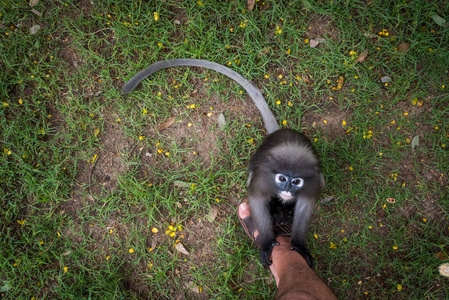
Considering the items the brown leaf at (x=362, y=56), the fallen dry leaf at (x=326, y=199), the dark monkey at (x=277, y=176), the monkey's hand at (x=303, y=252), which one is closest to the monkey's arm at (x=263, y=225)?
the dark monkey at (x=277, y=176)

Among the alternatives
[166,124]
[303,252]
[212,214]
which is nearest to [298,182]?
[303,252]

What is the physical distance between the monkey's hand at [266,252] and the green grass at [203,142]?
1.05 feet

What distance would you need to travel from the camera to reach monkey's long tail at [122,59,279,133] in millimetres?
3477

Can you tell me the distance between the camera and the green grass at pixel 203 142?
11.4 ft

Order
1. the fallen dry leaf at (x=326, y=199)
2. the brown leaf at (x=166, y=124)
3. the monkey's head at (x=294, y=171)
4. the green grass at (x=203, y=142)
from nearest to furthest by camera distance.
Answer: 1. the monkey's head at (x=294, y=171)
2. the green grass at (x=203, y=142)
3. the fallen dry leaf at (x=326, y=199)
4. the brown leaf at (x=166, y=124)

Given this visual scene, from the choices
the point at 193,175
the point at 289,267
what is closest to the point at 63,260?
the point at 193,175

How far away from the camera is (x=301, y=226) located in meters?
3.04

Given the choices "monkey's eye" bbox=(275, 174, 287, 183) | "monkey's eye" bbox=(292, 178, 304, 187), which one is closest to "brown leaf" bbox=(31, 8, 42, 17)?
"monkey's eye" bbox=(275, 174, 287, 183)

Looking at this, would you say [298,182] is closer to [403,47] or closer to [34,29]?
[403,47]

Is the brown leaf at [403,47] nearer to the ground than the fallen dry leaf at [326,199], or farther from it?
farther from it

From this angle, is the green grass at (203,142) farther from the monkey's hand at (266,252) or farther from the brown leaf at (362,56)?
the monkey's hand at (266,252)

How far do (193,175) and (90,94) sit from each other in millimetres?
1672

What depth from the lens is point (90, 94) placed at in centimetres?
370

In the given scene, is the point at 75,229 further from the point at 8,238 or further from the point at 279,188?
the point at 279,188
